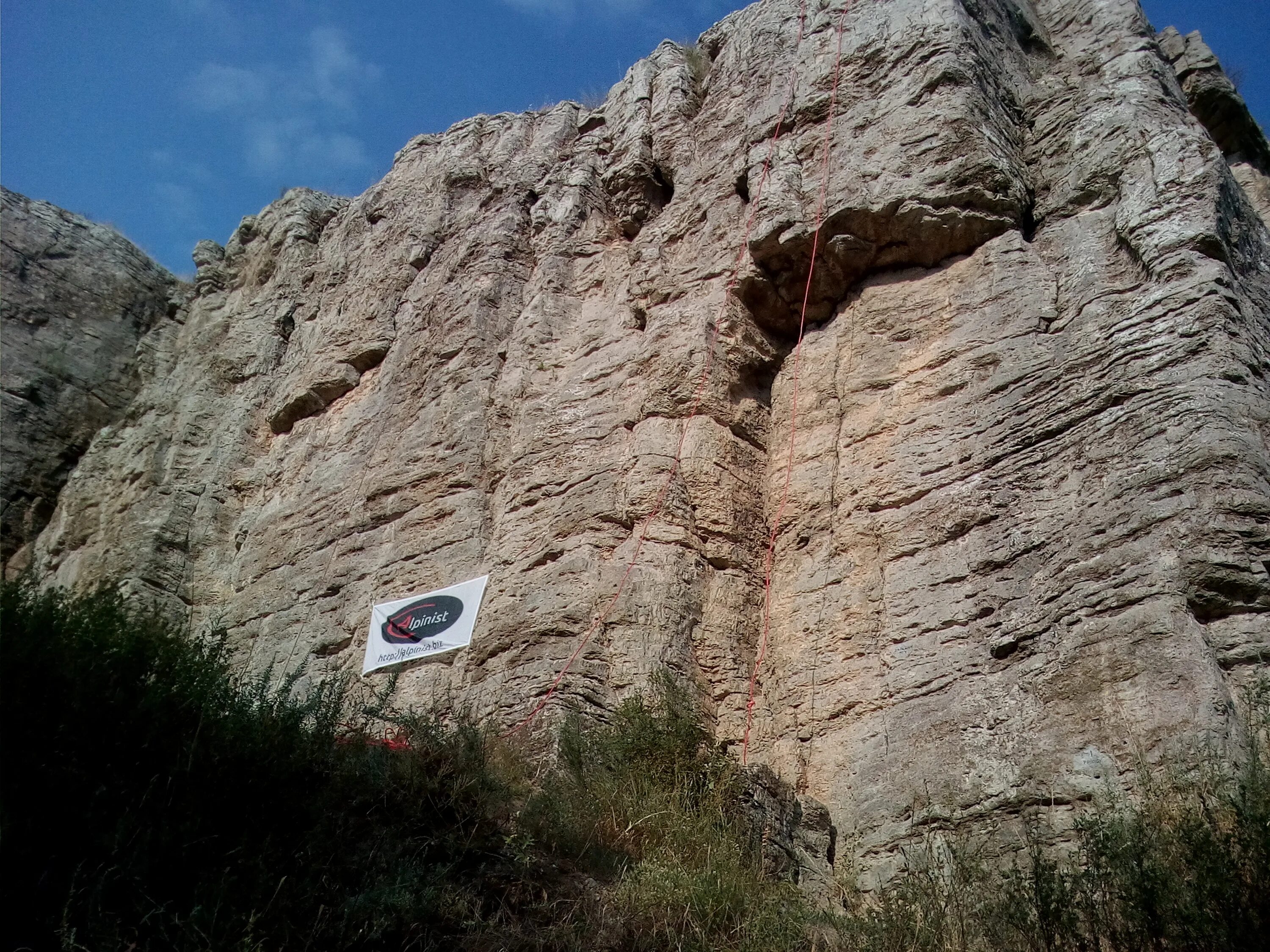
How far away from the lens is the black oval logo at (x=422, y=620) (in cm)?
973

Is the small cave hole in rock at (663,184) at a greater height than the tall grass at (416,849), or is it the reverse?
the small cave hole in rock at (663,184)

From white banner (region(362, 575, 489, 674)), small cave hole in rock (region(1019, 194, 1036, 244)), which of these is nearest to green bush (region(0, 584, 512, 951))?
white banner (region(362, 575, 489, 674))

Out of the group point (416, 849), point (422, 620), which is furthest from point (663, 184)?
point (416, 849)

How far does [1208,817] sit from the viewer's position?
504 centimetres

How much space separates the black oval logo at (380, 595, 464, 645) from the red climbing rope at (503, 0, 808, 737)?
1679 millimetres

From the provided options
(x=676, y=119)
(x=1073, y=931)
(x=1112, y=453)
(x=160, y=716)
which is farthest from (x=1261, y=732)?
(x=676, y=119)

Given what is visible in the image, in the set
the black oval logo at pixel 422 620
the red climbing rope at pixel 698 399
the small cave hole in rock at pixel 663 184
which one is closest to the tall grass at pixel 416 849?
the red climbing rope at pixel 698 399

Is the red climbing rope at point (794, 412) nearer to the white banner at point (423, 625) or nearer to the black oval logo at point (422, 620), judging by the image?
the white banner at point (423, 625)

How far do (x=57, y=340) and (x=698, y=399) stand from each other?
1306cm

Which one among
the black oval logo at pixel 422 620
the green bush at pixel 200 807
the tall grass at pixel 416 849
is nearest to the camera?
the green bush at pixel 200 807

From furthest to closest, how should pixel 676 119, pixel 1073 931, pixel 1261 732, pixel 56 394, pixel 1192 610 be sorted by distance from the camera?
pixel 56 394
pixel 676 119
pixel 1192 610
pixel 1261 732
pixel 1073 931

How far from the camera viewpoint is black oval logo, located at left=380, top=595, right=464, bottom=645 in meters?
9.73

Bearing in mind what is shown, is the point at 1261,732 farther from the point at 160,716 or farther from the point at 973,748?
the point at 160,716

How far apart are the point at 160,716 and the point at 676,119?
946 cm
